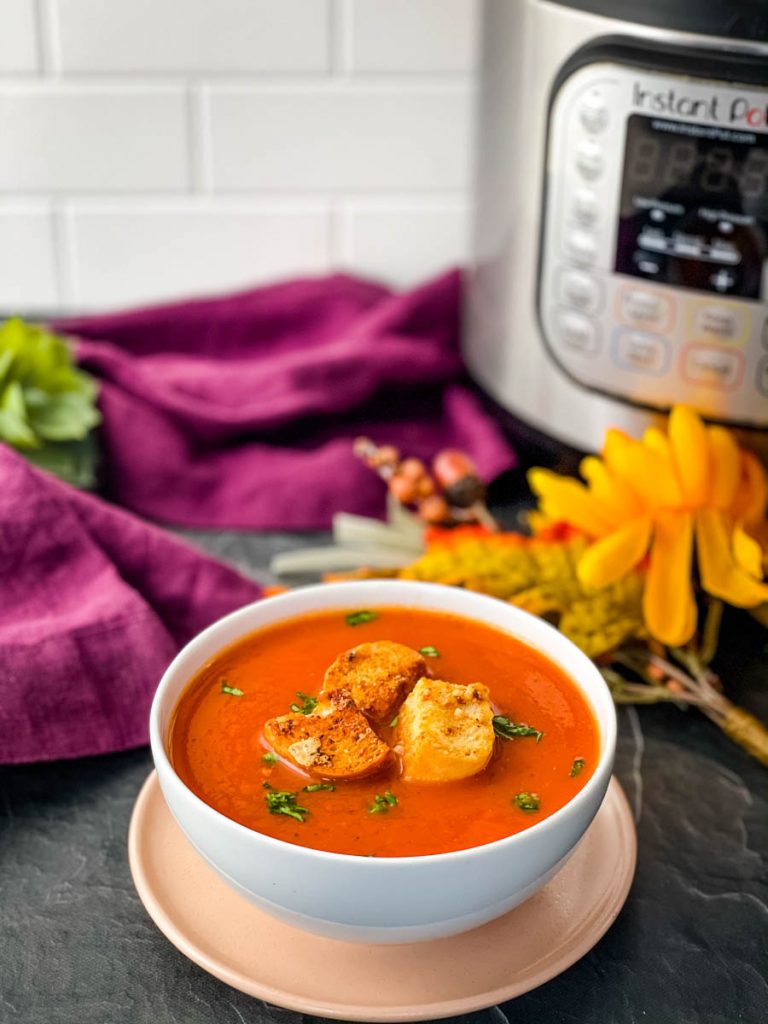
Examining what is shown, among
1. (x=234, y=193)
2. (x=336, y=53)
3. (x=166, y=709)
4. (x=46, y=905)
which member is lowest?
(x=46, y=905)

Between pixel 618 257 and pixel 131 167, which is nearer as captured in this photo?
pixel 618 257

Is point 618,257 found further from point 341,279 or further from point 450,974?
point 450,974

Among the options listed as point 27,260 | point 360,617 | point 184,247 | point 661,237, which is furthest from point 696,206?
point 27,260

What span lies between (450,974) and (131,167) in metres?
0.94

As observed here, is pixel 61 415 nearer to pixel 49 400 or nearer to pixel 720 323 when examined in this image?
pixel 49 400

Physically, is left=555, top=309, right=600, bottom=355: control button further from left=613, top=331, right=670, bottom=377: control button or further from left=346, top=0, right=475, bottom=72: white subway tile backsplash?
left=346, top=0, right=475, bottom=72: white subway tile backsplash

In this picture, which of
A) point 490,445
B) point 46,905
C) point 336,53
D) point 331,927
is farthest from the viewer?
point 336,53

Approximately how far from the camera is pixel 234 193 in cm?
134

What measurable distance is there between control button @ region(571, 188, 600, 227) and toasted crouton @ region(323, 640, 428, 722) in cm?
41

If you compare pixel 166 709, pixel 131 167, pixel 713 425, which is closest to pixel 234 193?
pixel 131 167

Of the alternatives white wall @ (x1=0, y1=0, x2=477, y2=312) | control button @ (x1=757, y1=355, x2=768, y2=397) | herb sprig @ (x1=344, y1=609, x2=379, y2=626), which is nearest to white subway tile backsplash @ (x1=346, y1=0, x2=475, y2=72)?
white wall @ (x1=0, y1=0, x2=477, y2=312)

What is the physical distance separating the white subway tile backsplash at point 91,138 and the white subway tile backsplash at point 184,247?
32 mm

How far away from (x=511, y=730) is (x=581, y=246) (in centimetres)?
45

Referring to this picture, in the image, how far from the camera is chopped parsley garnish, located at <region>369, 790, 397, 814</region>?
63 cm
